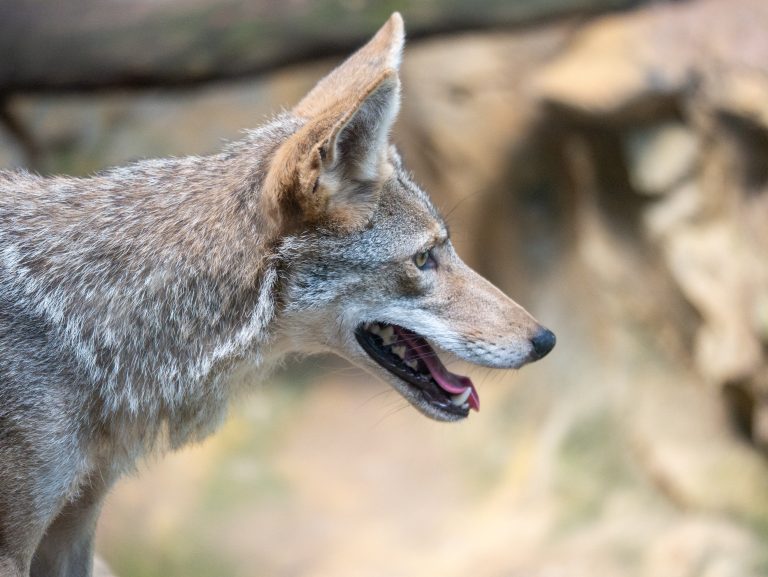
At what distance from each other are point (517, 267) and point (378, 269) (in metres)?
4.54

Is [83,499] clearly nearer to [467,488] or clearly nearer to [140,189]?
[140,189]

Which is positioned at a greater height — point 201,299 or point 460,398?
point 201,299

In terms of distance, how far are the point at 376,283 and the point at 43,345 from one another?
3.31 feet

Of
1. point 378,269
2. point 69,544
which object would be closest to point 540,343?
point 378,269

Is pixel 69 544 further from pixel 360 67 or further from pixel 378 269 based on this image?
pixel 360 67

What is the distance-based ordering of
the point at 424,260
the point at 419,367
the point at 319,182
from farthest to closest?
the point at 419,367 → the point at 424,260 → the point at 319,182

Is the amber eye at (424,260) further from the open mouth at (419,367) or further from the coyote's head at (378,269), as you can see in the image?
the open mouth at (419,367)

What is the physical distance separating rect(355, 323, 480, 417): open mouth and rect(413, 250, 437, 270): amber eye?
22 cm

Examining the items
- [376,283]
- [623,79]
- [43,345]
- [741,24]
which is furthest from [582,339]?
[43,345]

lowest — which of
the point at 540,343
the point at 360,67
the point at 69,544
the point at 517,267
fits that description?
the point at 517,267

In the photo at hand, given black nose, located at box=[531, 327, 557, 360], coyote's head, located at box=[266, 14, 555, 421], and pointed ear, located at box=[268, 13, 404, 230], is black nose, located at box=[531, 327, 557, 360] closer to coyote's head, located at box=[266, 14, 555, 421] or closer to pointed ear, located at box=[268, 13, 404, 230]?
coyote's head, located at box=[266, 14, 555, 421]

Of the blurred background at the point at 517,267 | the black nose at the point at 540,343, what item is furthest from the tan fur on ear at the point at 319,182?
the blurred background at the point at 517,267

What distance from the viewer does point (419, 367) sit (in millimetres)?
3600

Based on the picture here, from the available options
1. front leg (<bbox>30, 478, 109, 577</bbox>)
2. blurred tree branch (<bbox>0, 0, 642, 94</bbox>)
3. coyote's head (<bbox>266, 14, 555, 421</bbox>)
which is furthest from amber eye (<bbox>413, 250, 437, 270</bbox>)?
blurred tree branch (<bbox>0, 0, 642, 94</bbox>)
